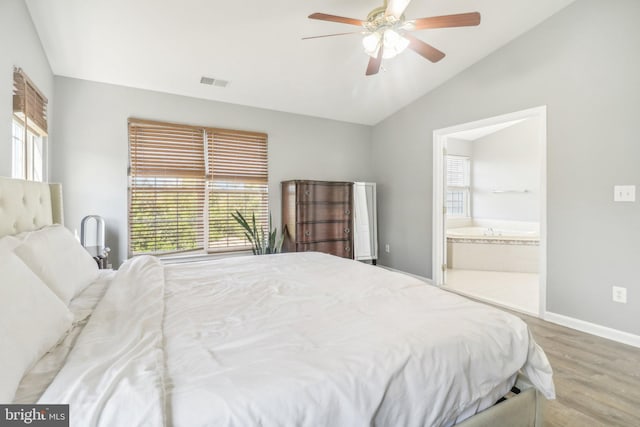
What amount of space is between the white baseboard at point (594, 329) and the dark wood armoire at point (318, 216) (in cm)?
241

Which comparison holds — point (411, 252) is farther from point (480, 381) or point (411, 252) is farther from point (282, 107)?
point (480, 381)

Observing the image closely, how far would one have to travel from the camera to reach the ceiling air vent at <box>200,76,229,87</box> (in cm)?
343

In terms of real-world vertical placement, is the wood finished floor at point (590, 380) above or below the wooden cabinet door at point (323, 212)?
below

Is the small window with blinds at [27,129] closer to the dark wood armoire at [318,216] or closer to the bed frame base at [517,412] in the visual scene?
Answer: the dark wood armoire at [318,216]

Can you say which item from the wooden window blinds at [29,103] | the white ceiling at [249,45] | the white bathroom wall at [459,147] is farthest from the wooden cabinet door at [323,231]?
the white bathroom wall at [459,147]

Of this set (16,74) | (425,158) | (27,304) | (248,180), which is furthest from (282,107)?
(27,304)

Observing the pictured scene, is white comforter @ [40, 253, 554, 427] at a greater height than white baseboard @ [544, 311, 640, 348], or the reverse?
white comforter @ [40, 253, 554, 427]

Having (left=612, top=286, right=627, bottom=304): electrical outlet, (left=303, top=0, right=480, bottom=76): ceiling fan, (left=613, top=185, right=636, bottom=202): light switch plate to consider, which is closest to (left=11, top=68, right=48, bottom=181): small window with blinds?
(left=303, top=0, right=480, bottom=76): ceiling fan

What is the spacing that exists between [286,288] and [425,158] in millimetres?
3170

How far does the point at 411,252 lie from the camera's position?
446 cm

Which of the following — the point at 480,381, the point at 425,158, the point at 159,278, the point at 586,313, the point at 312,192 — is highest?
the point at 425,158

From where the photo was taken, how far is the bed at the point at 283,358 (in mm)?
762

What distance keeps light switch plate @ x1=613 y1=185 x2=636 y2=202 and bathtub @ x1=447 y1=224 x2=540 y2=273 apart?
2651 millimetres

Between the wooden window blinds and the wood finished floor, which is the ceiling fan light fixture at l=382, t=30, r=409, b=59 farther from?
the wooden window blinds
